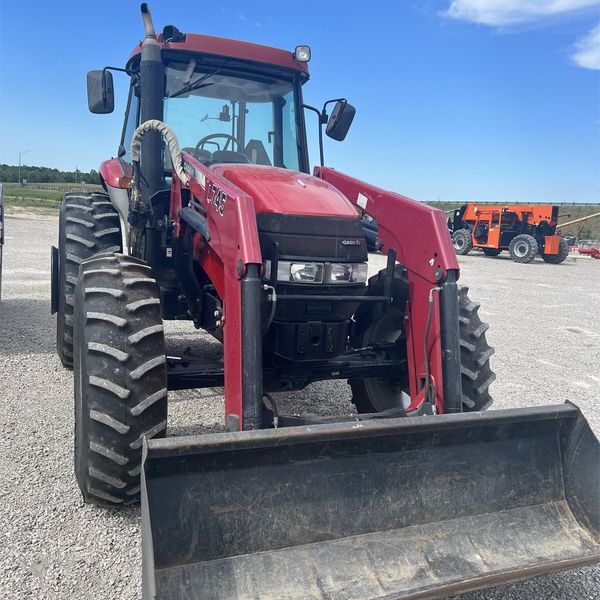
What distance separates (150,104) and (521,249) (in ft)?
65.4

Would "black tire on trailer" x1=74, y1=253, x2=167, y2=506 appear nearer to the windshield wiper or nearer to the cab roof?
the windshield wiper

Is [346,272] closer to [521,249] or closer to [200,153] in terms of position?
[200,153]

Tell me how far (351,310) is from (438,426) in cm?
91

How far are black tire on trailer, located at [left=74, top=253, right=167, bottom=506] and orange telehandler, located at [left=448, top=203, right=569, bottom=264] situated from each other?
1932 centimetres

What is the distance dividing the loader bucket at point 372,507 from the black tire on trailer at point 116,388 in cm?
63

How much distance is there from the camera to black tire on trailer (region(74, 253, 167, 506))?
2760 millimetres

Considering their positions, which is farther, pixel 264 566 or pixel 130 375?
pixel 130 375

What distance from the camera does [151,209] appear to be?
4.05 meters

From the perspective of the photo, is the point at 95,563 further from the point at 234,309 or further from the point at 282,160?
the point at 282,160

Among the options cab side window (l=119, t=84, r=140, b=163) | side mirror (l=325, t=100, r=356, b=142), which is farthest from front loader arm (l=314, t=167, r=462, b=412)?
cab side window (l=119, t=84, r=140, b=163)

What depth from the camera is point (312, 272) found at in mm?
3055

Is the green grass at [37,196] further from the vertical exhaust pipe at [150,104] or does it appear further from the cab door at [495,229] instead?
the vertical exhaust pipe at [150,104]

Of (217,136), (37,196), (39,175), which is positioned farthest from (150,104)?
(39,175)

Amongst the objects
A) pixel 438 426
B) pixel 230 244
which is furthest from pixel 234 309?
pixel 438 426
